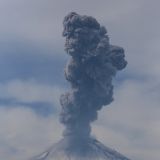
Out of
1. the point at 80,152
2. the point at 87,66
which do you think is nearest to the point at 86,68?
the point at 87,66

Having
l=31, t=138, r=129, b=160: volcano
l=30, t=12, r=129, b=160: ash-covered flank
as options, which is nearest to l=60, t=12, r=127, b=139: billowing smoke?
l=30, t=12, r=129, b=160: ash-covered flank

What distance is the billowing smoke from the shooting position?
118 m

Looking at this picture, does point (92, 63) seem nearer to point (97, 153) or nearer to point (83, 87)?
point (83, 87)

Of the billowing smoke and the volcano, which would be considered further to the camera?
the volcano

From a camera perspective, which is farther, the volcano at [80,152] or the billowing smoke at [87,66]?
the volcano at [80,152]

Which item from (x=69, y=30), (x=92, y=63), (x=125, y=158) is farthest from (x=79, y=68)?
(x=125, y=158)

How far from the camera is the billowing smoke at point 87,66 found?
4658 inches

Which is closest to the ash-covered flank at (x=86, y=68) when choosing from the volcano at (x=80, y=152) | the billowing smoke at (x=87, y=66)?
the billowing smoke at (x=87, y=66)

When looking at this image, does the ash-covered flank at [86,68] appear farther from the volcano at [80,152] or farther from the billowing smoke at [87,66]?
the volcano at [80,152]

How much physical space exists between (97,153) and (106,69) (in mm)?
57314

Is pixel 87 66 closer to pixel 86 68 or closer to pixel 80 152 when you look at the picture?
pixel 86 68

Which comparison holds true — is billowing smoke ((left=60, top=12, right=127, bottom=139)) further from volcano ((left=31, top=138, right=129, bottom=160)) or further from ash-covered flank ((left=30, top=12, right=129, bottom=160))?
volcano ((left=31, top=138, right=129, bottom=160))

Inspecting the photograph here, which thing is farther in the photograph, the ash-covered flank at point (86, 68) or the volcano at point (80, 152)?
the volcano at point (80, 152)

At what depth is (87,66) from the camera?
121 m
